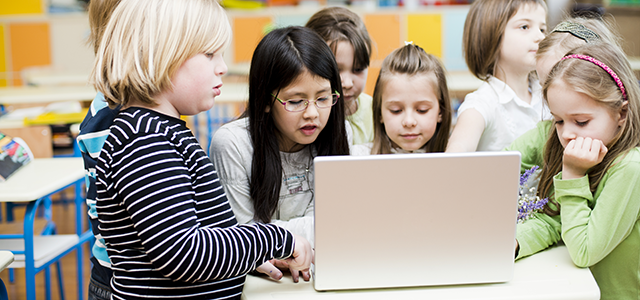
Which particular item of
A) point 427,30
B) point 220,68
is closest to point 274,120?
point 220,68

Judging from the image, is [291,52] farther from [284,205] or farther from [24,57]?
[24,57]

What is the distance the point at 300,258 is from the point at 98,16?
777 mm

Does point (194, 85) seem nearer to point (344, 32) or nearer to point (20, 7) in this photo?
point (344, 32)

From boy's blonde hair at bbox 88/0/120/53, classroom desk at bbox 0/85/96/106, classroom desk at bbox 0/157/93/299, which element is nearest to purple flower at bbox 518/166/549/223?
boy's blonde hair at bbox 88/0/120/53

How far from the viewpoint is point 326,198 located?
0.81 m

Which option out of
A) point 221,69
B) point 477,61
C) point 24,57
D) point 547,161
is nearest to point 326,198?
point 221,69

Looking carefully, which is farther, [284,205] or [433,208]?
[284,205]

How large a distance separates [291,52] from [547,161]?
64cm

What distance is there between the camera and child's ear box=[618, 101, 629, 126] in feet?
3.33

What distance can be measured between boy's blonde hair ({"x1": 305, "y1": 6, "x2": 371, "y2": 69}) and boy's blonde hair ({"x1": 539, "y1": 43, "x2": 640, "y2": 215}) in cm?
77

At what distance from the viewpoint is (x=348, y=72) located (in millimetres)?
1732

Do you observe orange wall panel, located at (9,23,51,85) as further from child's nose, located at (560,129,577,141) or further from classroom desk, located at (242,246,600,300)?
child's nose, located at (560,129,577,141)

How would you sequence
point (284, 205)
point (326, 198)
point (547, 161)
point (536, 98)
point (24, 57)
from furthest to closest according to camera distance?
point (24, 57) → point (536, 98) → point (284, 205) → point (547, 161) → point (326, 198)

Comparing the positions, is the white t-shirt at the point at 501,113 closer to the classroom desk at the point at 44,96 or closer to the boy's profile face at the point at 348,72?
the boy's profile face at the point at 348,72
